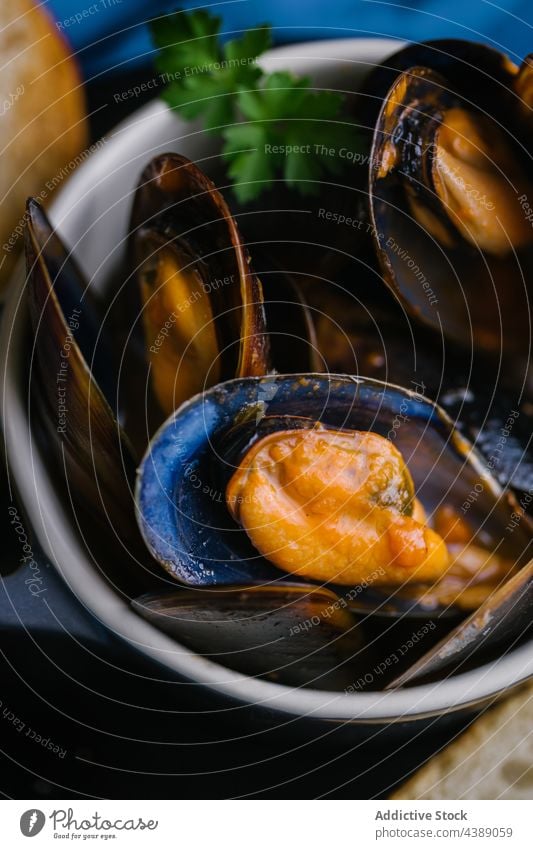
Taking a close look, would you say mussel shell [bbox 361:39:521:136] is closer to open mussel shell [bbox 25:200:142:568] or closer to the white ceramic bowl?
the white ceramic bowl

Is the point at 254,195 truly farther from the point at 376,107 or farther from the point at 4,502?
the point at 4,502

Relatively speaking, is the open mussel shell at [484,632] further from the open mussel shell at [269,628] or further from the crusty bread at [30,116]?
the crusty bread at [30,116]

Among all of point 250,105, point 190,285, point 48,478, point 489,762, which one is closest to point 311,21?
point 250,105

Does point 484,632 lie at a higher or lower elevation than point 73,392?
lower

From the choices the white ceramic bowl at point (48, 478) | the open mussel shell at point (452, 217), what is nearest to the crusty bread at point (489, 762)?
the white ceramic bowl at point (48, 478)

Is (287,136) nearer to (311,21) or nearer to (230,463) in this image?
(311,21)
